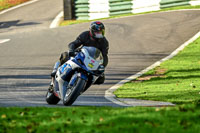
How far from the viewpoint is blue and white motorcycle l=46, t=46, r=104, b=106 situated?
9844 millimetres

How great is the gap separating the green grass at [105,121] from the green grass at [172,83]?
377cm

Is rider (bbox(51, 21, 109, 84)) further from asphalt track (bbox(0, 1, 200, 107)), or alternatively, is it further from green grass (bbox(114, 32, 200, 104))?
green grass (bbox(114, 32, 200, 104))

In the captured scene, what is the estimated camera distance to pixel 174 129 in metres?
6.27

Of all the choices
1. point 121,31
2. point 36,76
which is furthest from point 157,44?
point 36,76

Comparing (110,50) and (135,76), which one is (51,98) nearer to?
(135,76)

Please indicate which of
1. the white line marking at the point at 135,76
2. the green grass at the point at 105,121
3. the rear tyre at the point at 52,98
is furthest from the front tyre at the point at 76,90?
the white line marking at the point at 135,76

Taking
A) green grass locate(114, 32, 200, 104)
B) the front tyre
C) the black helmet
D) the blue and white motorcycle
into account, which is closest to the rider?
the black helmet

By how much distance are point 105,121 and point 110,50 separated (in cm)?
1470

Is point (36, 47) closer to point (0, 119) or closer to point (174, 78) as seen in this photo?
point (174, 78)

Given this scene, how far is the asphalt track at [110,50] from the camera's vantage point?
14223mm

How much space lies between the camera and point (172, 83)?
15.2 metres

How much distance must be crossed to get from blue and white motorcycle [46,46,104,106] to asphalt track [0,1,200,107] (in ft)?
4.09

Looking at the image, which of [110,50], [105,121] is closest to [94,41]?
[105,121]

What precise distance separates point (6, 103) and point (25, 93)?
255 centimetres
